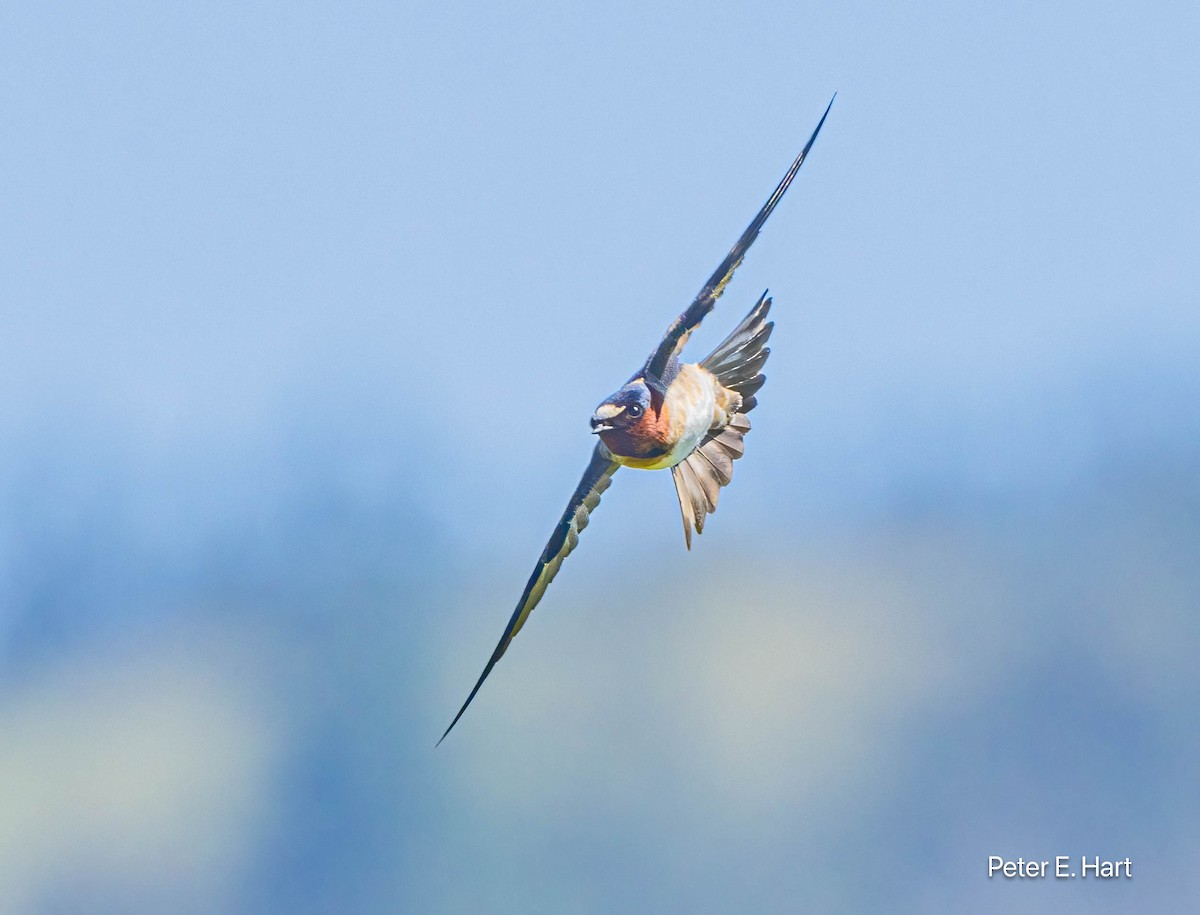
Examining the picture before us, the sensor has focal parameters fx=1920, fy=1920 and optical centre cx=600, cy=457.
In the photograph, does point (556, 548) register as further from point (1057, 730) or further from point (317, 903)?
point (1057, 730)

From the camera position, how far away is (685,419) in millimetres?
20234

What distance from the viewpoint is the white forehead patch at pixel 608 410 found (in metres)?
18.9

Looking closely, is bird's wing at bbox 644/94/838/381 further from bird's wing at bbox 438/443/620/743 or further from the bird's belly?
bird's wing at bbox 438/443/620/743

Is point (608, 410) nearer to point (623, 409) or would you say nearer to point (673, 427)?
point (623, 409)

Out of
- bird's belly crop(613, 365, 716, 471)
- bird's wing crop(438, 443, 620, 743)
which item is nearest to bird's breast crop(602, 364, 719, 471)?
bird's belly crop(613, 365, 716, 471)

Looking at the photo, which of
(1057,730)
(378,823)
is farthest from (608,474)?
(1057,730)

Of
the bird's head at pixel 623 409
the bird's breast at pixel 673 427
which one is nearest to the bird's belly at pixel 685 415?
the bird's breast at pixel 673 427

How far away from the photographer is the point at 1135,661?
589 feet

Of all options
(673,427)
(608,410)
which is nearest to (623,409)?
(608,410)

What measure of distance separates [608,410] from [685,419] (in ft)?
5.03

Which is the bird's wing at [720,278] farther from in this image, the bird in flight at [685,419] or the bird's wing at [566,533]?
the bird's wing at [566,533]

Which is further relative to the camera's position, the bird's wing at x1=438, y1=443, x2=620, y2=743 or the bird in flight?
the bird's wing at x1=438, y1=443, x2=620, y2=743

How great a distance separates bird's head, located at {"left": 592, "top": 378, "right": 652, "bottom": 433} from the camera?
18859 mm

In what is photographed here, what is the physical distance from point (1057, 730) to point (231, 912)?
74.1m
